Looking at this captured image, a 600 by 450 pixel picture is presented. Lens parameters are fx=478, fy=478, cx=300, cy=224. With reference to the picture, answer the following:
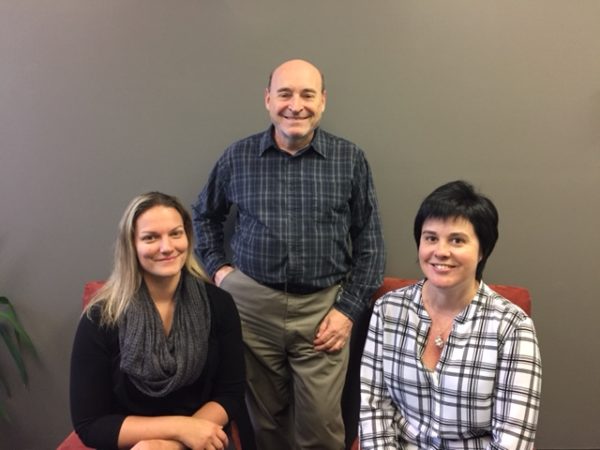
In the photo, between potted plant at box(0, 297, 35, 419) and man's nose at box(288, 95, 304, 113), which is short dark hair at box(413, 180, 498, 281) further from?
potted plant at box(0, 297, 35, 419)

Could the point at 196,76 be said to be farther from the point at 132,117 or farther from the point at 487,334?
the point at 487,334

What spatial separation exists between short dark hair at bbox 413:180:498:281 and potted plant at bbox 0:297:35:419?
5.76 ft

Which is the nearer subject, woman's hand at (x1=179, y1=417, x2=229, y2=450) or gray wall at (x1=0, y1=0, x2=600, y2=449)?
woman's hand at (x1=179, y1=417, x2=229, y2=450)

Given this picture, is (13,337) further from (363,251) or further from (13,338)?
(363,251)

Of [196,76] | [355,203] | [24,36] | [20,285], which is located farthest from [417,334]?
[24,36]

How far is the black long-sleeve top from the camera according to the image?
4.60ft

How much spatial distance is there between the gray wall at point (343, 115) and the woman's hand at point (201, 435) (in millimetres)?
935

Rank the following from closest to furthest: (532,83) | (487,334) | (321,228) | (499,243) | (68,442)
A: 1. (487,334)
2. (68,442)
3. (321,228)
4. (532,83)
5. (499,243)

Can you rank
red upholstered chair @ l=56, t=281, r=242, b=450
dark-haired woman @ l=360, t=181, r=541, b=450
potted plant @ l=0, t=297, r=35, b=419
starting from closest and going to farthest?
1. dark-haired woman @ l=360, t=181, r=541, b=450
2. red upholstered chair @ l=56, t=281, r=242, b=450
3. potted plant @ l=0, t=297, r=35, b=419

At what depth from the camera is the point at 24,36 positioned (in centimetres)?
189

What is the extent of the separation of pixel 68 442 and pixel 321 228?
115 cm

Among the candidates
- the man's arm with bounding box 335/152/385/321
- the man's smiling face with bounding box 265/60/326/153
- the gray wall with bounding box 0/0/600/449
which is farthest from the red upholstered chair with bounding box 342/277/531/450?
the man's smiling face with bounding box 265/60/326/153

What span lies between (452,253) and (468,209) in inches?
5.0

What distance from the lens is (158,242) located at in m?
1.43
